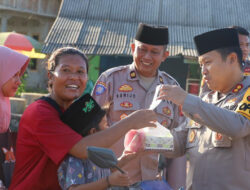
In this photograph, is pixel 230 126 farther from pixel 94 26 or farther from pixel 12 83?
pixel 94 26

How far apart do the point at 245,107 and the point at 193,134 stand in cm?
47

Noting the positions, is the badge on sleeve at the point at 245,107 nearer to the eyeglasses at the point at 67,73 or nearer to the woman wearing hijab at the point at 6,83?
the eyeglasses at the point at 67,73

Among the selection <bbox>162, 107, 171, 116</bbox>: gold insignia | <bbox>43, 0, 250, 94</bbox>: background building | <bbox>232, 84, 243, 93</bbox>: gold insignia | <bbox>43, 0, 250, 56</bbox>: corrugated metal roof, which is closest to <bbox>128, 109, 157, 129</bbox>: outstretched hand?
<bbox>232, 84, 243, 93</bbox>: gold insignia

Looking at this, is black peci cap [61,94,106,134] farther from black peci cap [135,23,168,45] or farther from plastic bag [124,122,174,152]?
black peci cap [135,23,168,45]

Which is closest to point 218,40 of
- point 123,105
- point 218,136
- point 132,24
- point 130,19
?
point 218,136

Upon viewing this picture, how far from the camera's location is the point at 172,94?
244cm

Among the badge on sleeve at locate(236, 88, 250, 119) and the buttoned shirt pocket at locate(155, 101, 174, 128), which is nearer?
the badge on sleeve at locate(236, 88, 250, 119)

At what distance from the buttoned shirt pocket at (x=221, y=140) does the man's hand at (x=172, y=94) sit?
1.11 feet

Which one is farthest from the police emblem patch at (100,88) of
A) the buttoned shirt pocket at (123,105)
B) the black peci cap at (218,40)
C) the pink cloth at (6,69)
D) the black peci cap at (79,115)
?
the black peci cap at (79,115)

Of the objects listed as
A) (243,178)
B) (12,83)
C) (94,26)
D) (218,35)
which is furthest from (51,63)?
(94,26)

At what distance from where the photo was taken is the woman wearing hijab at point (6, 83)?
9.12 feet

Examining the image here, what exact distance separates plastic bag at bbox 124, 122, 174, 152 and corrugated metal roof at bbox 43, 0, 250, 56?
11.6 meters

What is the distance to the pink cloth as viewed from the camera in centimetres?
280

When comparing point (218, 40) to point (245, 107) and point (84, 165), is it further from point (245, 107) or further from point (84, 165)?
point (84, 165)
